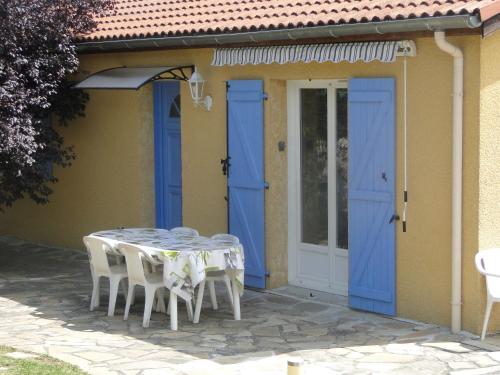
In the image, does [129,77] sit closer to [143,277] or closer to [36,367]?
[143,277]

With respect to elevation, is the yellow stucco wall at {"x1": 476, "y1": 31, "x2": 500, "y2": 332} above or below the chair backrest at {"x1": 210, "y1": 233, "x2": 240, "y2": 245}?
above

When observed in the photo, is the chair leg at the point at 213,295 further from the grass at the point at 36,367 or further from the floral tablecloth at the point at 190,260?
the grass at the point at 36,367

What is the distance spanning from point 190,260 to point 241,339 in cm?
99

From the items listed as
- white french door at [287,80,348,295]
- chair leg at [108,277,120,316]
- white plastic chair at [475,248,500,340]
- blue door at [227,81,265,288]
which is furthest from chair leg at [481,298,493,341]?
chair leg at [108,277,120,316]

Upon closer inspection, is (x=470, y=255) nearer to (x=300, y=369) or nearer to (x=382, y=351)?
(x=382, y=351)

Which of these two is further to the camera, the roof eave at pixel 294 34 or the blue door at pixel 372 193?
the blue door at pixel 372 193

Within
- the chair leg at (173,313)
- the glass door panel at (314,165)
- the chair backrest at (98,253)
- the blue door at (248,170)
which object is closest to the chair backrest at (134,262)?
the chair backrest at (98,253)

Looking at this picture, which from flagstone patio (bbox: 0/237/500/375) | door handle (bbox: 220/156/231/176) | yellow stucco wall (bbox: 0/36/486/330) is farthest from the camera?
door handle (bbox: 220/156/231/176)

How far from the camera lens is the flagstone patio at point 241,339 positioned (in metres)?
8.97

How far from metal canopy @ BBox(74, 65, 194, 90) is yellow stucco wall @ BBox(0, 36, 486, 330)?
7.4 inches

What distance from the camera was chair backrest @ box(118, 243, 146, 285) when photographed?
10.4 m

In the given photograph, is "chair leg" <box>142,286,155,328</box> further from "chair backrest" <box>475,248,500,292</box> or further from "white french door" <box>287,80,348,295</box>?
"chair backrest" <box>475,248,500,292</box>

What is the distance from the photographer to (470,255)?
32.0 feet

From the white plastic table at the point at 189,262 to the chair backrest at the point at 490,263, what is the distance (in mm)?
2536
